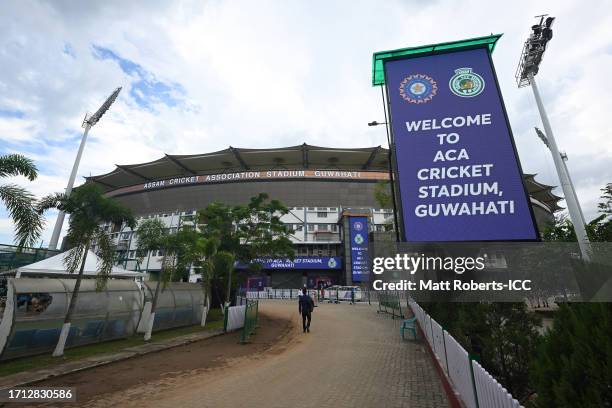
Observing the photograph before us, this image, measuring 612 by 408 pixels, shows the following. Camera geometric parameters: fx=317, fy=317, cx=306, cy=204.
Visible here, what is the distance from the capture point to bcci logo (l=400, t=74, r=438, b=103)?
9.34 metres

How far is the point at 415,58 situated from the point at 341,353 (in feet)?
32.2

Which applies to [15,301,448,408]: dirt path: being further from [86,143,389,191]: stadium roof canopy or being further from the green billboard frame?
[86,143,389,191]: stadium roof canopy

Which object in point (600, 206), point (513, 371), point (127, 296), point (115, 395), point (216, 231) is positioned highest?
point (216, 231)

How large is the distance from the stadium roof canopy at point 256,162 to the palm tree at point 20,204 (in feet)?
152

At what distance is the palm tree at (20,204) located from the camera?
870cm

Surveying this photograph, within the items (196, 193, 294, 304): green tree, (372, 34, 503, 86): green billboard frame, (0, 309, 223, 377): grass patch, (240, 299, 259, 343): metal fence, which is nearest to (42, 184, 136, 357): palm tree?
(0, 309, 223, 377): grass patch

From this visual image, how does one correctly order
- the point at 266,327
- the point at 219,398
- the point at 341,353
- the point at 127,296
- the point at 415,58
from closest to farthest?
the point at 219,398 → the point at 415,58 → the point at 341,353 → the point at 127,296 → the point at 266,327

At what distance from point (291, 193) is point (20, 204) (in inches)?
1856

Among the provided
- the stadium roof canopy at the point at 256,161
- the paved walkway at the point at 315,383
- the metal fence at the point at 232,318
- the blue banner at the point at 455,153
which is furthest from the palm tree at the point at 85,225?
the stadium roof canopy at the point at 256,161

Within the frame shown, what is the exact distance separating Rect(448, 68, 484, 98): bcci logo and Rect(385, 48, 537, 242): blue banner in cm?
3

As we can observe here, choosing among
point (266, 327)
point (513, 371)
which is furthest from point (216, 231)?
point (513, 371)

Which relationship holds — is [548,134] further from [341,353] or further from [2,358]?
[2,358]

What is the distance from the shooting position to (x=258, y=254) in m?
21.1

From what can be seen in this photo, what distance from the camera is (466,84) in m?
9.19
